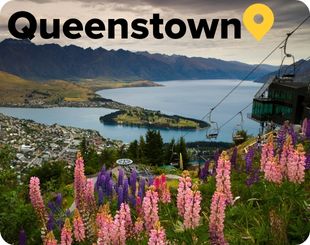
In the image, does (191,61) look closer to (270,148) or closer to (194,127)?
(194,127)

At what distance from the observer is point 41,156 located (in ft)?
33.3

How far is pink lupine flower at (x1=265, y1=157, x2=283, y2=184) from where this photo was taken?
331cm

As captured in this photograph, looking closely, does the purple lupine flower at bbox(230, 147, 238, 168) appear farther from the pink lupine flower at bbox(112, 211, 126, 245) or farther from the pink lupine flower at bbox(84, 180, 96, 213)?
the pink lupine flower at bbox(112, 211, 126, 245)

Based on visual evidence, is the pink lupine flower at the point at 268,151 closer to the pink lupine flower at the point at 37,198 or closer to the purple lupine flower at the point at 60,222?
the purple lupine flower at the point at 60,222

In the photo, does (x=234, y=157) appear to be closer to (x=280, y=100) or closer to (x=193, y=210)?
(x=193, y=210)

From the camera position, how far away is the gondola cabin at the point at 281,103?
11.5 meters

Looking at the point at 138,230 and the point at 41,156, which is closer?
the point at 138,230

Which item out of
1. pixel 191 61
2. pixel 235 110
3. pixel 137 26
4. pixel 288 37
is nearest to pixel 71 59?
pixel 191 61

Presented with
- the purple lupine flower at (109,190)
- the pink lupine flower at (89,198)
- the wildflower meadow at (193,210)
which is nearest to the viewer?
the wildflower meadow at (193,210)

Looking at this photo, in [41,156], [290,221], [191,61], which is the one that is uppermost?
[191,61]

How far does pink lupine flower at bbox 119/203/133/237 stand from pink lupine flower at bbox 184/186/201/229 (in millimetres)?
344

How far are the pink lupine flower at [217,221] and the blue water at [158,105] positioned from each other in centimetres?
785

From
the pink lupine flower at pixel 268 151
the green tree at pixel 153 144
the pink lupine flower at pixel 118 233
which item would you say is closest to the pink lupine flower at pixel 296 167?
the pink lupine flower at pixel 268 151

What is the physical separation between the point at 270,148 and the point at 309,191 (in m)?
0.43
